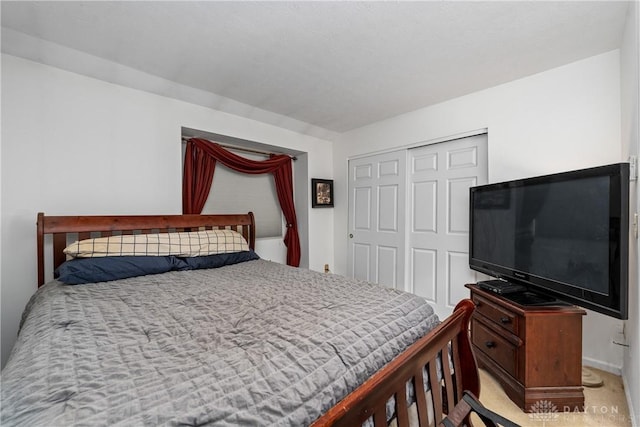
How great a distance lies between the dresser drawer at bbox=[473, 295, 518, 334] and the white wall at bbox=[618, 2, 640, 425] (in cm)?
53

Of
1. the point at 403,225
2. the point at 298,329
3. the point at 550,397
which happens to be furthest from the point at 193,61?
the point at 550,397

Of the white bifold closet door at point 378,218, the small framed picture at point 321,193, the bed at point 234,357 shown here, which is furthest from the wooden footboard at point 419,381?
the small framed picture at point 321,193

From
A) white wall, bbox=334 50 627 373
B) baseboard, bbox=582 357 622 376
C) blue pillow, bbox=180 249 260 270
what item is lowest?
baseboard, bbox=582 357 622 376

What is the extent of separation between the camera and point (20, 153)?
6.26 feet

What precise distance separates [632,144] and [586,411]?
161 cm

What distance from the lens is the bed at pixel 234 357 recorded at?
66 cm

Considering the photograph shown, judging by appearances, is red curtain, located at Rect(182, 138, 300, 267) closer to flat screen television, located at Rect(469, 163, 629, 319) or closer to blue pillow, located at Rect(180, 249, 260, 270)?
blue pillow, located at Rect(180, 249, 260, 270)

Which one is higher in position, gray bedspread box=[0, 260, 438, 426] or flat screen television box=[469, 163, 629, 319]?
flat screen television box=[469, 163, 629, 319]

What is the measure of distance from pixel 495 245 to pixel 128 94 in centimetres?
332

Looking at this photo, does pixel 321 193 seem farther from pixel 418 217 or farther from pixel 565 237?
pixel 565 237

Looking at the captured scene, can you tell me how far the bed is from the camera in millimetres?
662

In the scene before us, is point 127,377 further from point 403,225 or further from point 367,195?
point 367,195

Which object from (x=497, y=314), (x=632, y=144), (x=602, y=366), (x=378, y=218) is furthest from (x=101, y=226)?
(x=602, y=366)

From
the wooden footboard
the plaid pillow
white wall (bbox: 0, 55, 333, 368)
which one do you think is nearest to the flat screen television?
the wooden footboard
